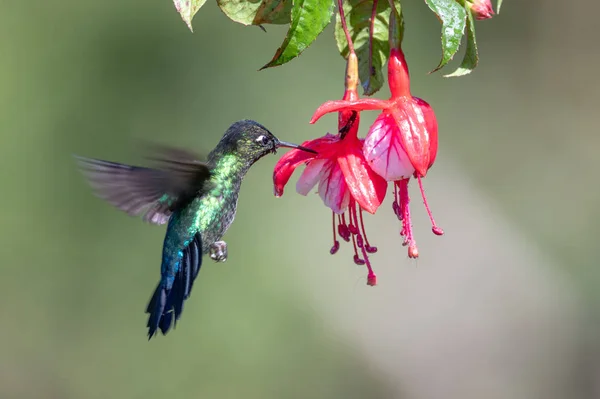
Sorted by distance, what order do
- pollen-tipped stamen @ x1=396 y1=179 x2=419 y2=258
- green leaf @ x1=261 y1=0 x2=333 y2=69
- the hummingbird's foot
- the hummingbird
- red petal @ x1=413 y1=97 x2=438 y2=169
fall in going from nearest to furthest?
green leaf @ x1=261 y1=0 x2=333 y2=69
red petal @ x1=413 y1=97 x2=438 y2=169
pollen-tipped stamen @ x1=396 y1=179 x2=419 y2=258
the hummingbird
the hummingbird's foot

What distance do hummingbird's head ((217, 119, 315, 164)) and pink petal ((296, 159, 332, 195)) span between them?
0.21 m

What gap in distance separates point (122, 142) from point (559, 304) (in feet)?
7.25

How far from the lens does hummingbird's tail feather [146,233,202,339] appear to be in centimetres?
165

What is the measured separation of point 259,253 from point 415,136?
2419mm

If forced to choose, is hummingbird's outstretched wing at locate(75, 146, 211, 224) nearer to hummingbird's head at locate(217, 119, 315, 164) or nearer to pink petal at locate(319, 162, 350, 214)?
hummingbird's head at locate(217, 119, 315, 164)

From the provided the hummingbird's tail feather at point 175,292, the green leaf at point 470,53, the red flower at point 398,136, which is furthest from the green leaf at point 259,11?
the hummingbird's tail feather at point 175,292

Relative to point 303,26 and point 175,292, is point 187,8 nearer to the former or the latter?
point 303,26

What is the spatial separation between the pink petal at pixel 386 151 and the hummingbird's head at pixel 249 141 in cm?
33

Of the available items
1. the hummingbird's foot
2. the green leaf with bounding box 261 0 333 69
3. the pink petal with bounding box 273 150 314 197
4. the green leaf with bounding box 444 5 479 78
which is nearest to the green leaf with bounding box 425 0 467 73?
the green leaf with bounding box 444 5 479 78

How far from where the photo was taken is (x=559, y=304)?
3.77 m

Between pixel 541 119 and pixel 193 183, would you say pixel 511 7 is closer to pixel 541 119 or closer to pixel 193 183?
pixel 541 119

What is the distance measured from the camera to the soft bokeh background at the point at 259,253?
3.54 m

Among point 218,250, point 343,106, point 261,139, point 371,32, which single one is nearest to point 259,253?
point 218,250

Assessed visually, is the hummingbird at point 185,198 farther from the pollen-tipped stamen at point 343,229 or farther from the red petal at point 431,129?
the red petal at point 431,129
